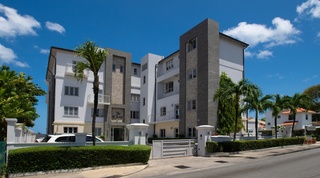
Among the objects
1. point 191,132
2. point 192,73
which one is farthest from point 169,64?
point 191,132

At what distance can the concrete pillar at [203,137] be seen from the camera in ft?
69.4

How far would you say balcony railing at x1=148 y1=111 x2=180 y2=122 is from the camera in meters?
35.3

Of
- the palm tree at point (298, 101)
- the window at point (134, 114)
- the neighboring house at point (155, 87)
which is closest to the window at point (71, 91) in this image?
the neighboring house at point (155, 87)

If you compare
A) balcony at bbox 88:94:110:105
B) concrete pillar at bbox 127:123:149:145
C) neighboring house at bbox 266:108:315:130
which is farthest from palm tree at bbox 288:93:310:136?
concrete pillar at bbox 127:123:149:145

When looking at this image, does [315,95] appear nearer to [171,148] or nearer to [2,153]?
[171,148]

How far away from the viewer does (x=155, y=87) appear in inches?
1628

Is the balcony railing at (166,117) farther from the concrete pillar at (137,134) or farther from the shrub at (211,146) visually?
the concrete pillar at (137,134)

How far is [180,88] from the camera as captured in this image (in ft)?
111

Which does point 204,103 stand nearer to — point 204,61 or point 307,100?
point 204,61

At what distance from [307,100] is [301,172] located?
91.0ft

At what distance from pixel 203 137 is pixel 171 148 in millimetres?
2875

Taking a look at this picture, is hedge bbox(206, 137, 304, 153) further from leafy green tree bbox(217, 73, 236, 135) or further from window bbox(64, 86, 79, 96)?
window bbox(64, 86, 79, 96)

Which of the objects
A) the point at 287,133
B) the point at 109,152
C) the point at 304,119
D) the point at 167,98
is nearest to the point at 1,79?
the point at 109,152

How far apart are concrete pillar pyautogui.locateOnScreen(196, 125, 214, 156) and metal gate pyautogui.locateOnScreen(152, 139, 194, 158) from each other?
2.06 feet
